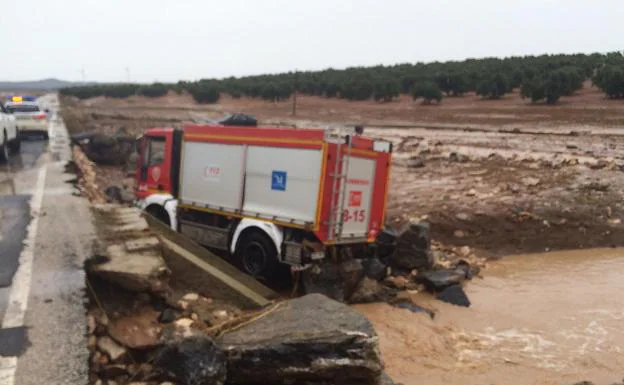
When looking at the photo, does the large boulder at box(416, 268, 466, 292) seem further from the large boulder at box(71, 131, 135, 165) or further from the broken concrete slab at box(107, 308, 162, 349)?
the large boulder at box(71, 131, 135, 165)

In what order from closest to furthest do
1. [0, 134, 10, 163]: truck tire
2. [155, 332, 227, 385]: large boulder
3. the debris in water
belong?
[155, 332, 227, 385]: large boulder < the debris in water < [0, 134, 10, 163]: truck tire

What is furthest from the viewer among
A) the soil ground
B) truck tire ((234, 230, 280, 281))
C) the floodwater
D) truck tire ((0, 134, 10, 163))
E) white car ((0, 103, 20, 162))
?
truck tire ((0, 134, 10, 163))

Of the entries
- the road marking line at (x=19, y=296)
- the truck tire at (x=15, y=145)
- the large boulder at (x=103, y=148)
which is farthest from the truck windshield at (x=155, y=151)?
the large boulder at (x=103, y=148)

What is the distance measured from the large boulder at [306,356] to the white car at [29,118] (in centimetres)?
2029

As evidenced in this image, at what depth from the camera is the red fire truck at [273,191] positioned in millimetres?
9203

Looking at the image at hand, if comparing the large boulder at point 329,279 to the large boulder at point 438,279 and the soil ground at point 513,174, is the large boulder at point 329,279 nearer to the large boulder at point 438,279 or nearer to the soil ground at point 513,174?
the large boulder at point 438,279

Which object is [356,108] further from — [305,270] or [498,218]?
[305,270]

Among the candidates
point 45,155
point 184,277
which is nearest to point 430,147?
point 45,155

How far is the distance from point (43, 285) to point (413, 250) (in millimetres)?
7292

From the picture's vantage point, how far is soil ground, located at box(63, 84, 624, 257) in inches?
583

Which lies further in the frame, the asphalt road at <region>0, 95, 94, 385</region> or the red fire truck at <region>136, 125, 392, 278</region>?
the red fire truck at <region>136, 125, 392, 278</region>

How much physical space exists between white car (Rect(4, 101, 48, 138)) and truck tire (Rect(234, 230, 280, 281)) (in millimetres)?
16070

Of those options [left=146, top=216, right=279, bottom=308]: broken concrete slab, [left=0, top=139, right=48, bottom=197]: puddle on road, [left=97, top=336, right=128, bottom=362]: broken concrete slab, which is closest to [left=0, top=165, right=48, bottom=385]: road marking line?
[left=97, top=336, right=128, bottom=362]: broken concrete slab

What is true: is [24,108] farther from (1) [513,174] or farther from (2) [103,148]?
(1) [513,174]
